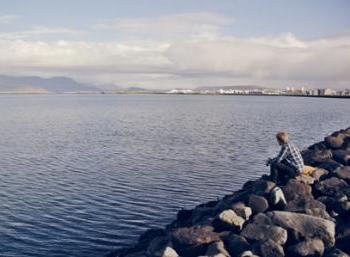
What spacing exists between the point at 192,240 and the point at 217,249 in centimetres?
117

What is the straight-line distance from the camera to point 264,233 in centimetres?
1482

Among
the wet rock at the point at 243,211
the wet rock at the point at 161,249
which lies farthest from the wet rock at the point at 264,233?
the wet rock at the point at 161,249

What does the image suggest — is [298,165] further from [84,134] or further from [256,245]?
[84,134]

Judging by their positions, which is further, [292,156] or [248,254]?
[292,156]

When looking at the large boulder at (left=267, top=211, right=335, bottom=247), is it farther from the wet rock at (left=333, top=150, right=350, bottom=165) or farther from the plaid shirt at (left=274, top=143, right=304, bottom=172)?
the wet rock at (left=333, top=150, right=350, bottom=165)

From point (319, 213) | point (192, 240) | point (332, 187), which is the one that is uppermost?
point (332, 187)

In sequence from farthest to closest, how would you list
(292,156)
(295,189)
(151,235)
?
(292,156) → (151,235) → (295,189)

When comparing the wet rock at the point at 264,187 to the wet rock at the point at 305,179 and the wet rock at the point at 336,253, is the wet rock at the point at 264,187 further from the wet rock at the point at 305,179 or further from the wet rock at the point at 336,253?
the wet rock at the point at 336,253

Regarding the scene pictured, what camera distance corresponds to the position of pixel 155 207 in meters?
25.2

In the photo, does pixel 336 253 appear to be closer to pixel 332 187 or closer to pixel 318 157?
pixel 332 187

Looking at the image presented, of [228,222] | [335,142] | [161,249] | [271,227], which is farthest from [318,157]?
[161,249]

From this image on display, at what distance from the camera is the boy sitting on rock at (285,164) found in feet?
62.5

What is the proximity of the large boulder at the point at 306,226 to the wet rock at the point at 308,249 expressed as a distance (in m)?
0.48

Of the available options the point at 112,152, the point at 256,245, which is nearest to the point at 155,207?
the point at 256,245
